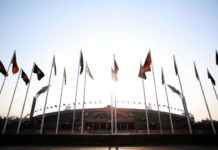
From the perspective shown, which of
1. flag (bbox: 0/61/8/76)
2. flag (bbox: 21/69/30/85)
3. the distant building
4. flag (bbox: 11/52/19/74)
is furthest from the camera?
the distant building

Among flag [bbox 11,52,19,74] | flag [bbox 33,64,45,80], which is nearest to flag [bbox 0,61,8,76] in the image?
flag [bbox 11,52,19,74]

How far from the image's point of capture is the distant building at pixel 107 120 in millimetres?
33969

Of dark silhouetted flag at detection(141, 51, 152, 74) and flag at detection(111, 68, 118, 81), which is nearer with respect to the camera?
dark silhouetted flag at detection(141, 51, 152, 74)

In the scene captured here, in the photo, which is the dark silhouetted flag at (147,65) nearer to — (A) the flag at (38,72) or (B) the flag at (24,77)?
(A) the flag at (38,72)

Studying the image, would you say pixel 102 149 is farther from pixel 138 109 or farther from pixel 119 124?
pixel 138 109

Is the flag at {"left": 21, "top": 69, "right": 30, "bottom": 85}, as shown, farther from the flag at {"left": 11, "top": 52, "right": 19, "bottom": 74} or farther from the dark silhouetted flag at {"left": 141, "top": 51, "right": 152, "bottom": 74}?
the dark silhouetted flag at {"left": 141, "top": 51, "right": 152, "bottom": 74}

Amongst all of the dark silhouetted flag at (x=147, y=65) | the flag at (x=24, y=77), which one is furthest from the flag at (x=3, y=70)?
the dark silhouetted flag at (x=147, y=65)

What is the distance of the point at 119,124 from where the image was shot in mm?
34500

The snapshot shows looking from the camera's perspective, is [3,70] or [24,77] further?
[24,77]

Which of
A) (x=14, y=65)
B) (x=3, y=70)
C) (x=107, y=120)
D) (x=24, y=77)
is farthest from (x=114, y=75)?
(x=107, y=120)

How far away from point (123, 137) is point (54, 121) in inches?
1133

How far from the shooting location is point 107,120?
34062 millimetres

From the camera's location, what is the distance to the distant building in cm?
3397

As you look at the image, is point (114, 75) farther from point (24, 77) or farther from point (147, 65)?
point (24, 77)
